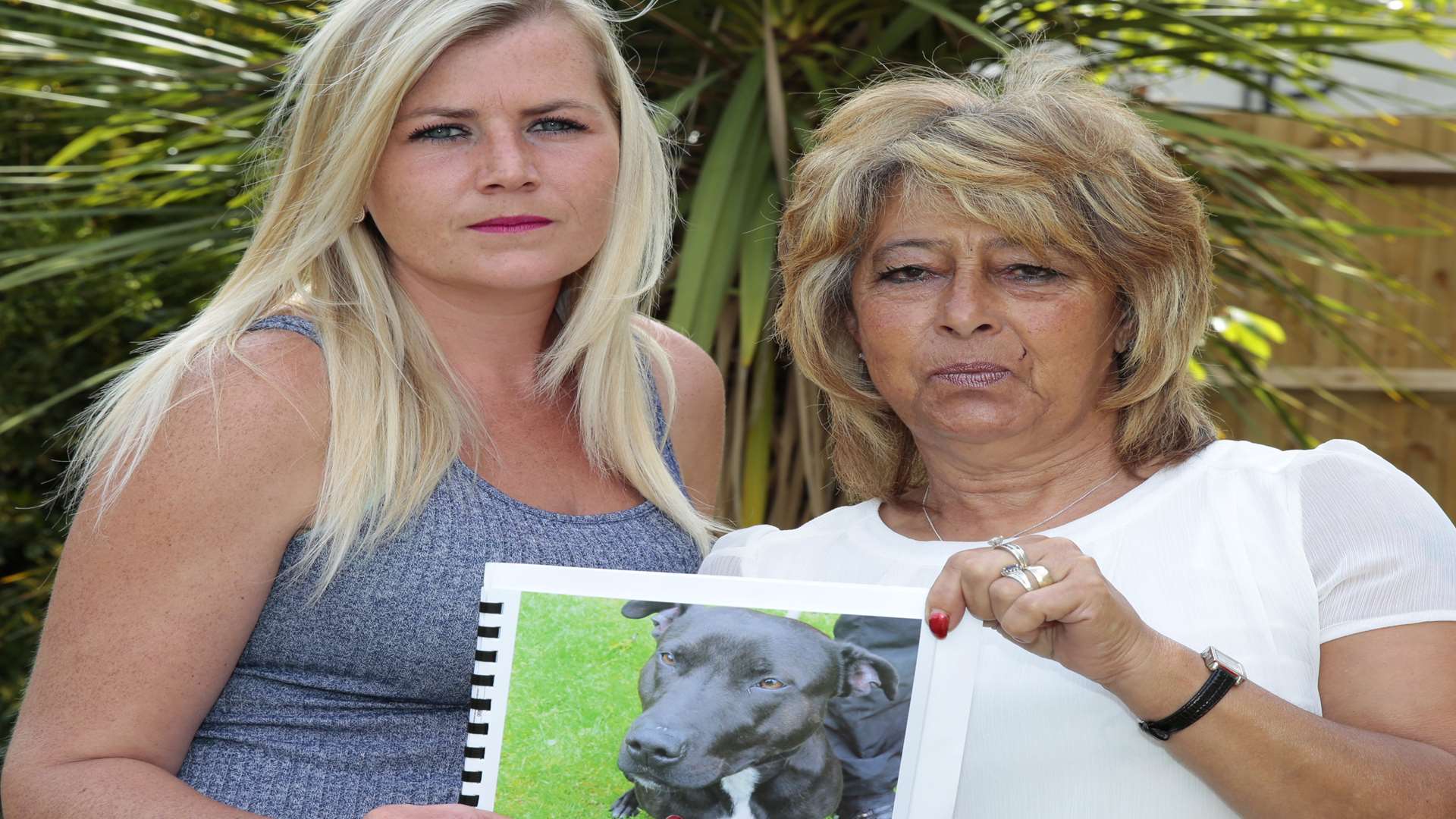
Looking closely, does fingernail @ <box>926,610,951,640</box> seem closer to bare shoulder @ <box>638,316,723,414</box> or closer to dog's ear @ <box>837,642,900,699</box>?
dog's ear @ <box>837,642,900,699</box>

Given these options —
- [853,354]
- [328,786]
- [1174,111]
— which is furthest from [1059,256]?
[1174,111]

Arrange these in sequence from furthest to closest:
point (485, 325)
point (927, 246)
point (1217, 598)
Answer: point (485, 325) < point (927, 246) < point (1217, 598)

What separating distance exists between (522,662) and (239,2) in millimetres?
2929

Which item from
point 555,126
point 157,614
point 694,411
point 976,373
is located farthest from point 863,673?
point 694,411

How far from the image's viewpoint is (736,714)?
1354mm

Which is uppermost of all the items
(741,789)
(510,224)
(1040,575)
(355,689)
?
(510,224)

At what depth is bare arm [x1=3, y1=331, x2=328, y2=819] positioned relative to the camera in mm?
1495

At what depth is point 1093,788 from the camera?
1458mm

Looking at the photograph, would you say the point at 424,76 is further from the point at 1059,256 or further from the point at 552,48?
the point at 1059,256

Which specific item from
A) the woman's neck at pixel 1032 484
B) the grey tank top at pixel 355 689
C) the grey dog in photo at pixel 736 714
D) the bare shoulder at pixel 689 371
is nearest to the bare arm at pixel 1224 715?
the grey dog in photo at pixel 736 714

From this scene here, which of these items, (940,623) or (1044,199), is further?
(1044,199)

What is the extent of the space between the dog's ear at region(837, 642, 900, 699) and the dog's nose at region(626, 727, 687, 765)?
16cm

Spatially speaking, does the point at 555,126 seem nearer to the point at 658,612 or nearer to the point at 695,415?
the point at 695,415

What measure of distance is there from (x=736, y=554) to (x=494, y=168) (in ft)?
1.84
